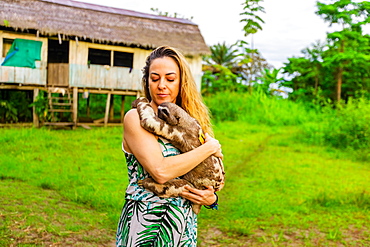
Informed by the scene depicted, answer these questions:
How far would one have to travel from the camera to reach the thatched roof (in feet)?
44.4

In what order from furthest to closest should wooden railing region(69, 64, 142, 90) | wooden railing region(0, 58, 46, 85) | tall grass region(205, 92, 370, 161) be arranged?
1. wooden railing region(69, 64, 142, 90)
2. wooden railing region(0, 58, 46, 85)
3. tall grass region(205, 92, 370, 161)

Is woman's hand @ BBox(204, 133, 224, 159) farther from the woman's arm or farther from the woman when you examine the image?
the woman's arm

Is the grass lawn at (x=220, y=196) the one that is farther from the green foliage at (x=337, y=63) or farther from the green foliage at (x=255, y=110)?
the green foliage at (x=337, y=63)

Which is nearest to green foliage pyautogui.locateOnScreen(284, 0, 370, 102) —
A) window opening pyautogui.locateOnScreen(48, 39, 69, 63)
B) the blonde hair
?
window opening pyautogui.locateOnScreen(48, 39, 69, 63)

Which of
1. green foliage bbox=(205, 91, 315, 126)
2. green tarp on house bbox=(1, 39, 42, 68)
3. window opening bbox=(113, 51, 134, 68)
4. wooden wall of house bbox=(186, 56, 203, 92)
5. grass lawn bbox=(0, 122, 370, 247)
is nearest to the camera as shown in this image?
grass lawn bbox=(0, 122, 370, 247)

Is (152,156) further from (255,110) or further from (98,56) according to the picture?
(255,110)

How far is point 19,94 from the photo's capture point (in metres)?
15.6

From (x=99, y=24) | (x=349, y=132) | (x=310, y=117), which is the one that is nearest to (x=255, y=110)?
(x=310, y=117)

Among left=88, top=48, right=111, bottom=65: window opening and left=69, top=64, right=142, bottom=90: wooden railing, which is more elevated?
left=88, top=48, right=111, bottom=65: window opening

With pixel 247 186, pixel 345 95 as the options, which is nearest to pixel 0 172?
pixel 247 186

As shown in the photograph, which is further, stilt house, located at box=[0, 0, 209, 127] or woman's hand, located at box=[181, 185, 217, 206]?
stilt house, located at box=[0, 0, 209, 127]

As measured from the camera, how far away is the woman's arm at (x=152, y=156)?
1820mm

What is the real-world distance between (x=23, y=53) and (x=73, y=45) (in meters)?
1.81

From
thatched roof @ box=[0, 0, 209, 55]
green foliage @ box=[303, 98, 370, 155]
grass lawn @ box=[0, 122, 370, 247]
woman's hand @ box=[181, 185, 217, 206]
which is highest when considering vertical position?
thatched roof @ box=[0, 0, 209, 55]
